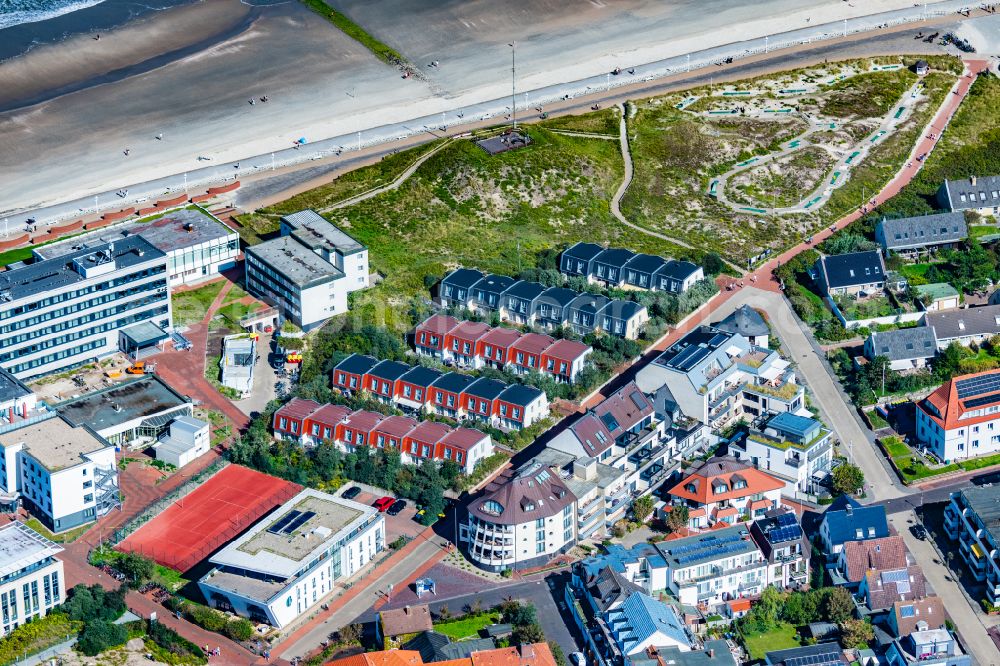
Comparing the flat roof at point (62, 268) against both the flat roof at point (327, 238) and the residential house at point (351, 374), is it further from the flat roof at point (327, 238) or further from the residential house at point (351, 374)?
the residential house at point (351, 374)

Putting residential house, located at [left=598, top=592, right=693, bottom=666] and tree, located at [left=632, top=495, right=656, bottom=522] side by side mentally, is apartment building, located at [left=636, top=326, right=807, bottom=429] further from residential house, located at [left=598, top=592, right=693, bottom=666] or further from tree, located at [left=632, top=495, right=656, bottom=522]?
residential house, located at [left=598, top=592, right=693, bottom=666]

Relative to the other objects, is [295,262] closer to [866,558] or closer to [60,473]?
[60,473]

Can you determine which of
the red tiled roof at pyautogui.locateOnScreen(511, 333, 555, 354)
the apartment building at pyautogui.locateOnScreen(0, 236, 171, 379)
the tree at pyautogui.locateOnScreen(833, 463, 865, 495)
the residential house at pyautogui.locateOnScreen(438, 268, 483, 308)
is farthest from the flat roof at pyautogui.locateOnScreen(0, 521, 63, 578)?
the tree at pyautogui.locateOnScreen(833, 463, 865, 495)

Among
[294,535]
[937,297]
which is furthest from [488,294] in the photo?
[937,297]

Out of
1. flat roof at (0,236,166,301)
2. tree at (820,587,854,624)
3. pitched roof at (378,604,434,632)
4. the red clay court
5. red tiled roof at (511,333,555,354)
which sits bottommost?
the red clay court

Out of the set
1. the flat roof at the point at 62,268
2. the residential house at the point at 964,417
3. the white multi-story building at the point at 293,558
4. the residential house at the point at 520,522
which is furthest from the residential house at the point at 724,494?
the flat roof at the point at 62,268
